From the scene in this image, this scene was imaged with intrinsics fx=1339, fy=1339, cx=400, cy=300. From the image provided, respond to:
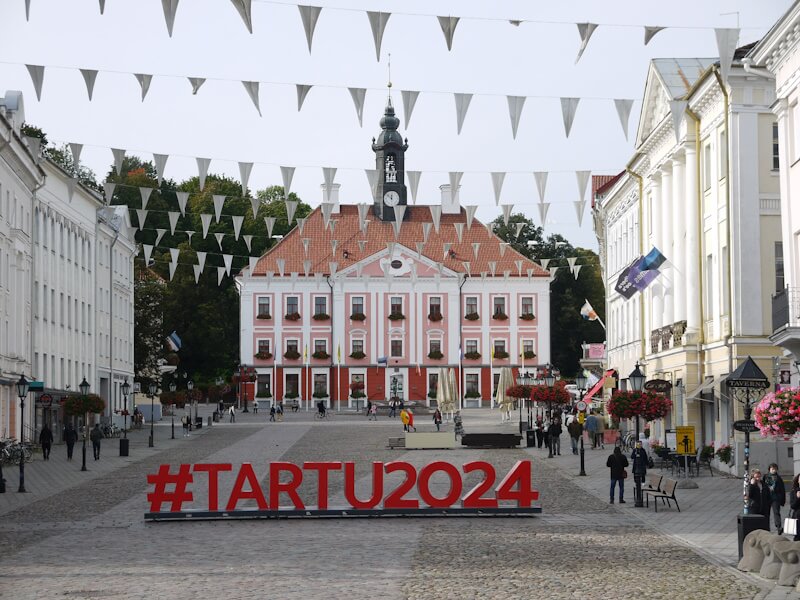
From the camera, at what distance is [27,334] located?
5344cm

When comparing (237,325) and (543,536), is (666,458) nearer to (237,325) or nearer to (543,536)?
(543,536)

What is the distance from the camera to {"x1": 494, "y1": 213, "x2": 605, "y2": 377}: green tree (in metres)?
108

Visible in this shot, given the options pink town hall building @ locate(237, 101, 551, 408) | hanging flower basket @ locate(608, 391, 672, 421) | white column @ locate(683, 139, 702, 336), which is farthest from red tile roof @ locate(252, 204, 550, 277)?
hanging flower basket @ locate(608, 391, 672, 421)

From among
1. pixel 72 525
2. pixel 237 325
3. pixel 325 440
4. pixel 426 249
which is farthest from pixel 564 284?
pixel 72 525

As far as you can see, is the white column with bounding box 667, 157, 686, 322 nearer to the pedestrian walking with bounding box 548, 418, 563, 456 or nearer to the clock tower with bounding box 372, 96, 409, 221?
the pedestrian walking with bounding box 548, 418, 563, 456

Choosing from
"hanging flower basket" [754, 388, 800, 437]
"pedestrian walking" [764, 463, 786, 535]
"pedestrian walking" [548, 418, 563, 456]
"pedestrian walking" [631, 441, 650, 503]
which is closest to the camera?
"pedestrian walking" [764, 463, 786, 535]

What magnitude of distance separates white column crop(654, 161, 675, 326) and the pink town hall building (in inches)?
1952

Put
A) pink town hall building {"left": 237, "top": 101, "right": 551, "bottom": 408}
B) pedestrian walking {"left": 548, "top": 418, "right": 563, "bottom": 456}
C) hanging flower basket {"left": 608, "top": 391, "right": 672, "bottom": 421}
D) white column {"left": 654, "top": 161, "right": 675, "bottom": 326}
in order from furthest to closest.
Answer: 1. pink town hall building {"left": 237, "top": 101, "right": 551, "bottom": 408}
2. pedestrian walking {"left": 548, "top": 418, "right": 563, "bottom": 456}
3. white column {"left": 654, "top": 161, "right": 675, "bottom": 326}
4. hanging flower basket {"left": 608, "top": 391, "right": 672, "bottom": 421}

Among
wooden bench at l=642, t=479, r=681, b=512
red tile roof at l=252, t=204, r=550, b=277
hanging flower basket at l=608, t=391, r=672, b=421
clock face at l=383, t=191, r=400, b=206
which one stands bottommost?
wooden bench at l=642, t=479, r=681, b=512

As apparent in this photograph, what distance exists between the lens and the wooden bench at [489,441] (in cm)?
5343

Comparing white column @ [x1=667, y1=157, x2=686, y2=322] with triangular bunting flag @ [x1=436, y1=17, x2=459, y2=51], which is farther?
white column @ [x1=667, y1=157, x2=686, y2=322]

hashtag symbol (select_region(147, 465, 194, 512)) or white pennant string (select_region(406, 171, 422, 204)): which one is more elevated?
white pennant string (select_region(406, 171, 422, 204))

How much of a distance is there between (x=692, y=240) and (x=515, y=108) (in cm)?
1862

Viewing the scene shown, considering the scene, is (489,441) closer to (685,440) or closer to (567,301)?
(685,440)
